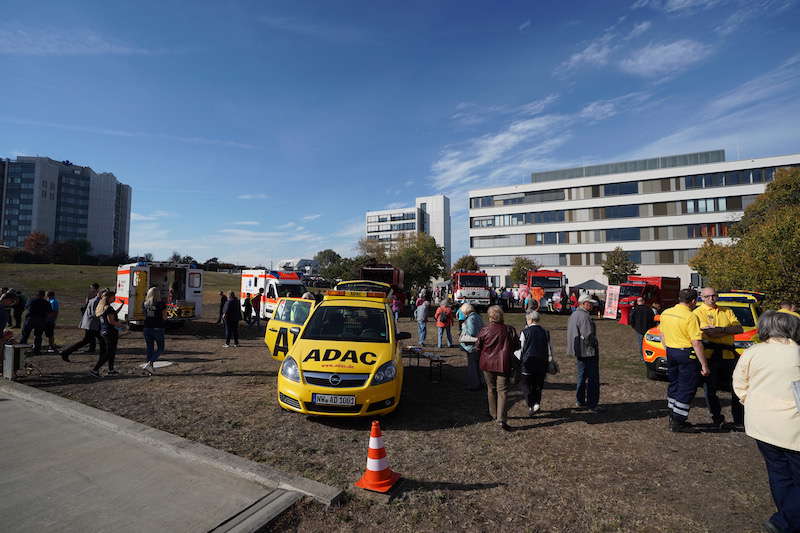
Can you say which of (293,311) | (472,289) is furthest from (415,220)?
(293,311)

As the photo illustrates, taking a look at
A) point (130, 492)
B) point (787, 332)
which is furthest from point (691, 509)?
point (130, 492)

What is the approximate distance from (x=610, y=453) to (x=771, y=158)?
58151 millimetres

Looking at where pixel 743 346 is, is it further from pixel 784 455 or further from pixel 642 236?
pixel 642 236

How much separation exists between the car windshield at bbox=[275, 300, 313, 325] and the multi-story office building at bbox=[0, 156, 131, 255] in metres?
133

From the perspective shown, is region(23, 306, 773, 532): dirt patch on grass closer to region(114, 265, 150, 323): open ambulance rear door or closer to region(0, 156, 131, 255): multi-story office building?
region(114, 265, 150, 323): open ambulance rear door

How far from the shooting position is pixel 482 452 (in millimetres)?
4863

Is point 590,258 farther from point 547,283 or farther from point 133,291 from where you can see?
point 133,291

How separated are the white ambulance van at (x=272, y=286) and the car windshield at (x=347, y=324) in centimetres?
1410

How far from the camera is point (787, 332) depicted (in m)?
3.15

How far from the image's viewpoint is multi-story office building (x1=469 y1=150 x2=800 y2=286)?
47.3 m

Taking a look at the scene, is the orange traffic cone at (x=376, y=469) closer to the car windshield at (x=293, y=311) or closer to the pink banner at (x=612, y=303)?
the car windshield at (x=293, y=311)

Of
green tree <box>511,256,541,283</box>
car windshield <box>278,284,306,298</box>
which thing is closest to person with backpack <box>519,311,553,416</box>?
car windshield <box>278,284,306,298</box>

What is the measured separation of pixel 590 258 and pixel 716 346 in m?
51.6

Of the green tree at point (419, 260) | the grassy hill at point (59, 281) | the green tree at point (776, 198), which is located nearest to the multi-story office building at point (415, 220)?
the green tree at point (419, 260)
